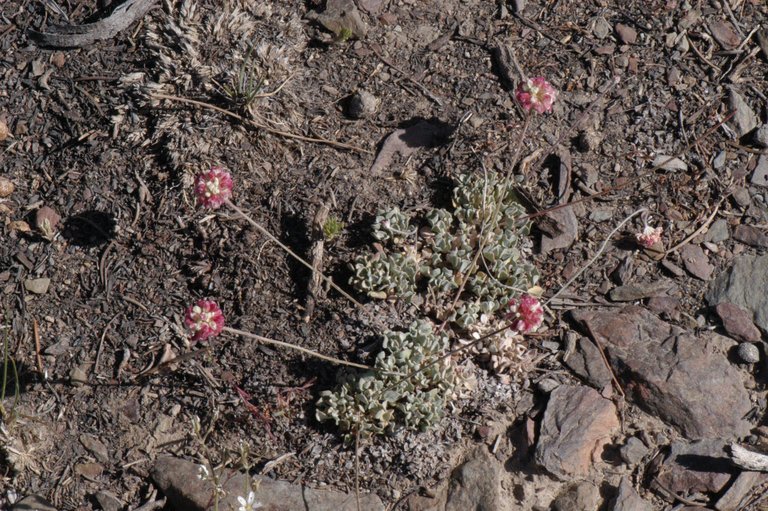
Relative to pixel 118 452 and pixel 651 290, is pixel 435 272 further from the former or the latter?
pixel 118 452

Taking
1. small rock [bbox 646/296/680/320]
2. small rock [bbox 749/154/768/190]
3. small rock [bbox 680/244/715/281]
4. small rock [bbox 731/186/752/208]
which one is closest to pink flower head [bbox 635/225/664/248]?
small rock [bbox 680/244/715/281]

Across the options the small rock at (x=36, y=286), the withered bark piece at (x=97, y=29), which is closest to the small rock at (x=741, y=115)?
the withered bark piece at (x=97, y=29)

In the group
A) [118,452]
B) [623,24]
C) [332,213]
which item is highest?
[623,24]

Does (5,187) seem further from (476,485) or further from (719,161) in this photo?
(719,161)

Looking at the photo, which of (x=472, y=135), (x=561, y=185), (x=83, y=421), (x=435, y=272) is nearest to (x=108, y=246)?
(x=83, y=421)

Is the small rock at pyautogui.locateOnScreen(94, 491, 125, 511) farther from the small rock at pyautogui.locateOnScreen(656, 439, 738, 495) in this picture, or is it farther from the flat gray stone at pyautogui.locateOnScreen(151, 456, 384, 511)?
the small rock at pyautogui.locateOnScreen(656, 439, 738, 495)

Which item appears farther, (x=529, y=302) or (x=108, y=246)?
(x=108, y=246)

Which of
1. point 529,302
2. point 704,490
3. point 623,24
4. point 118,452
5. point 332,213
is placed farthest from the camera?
point 623,24
